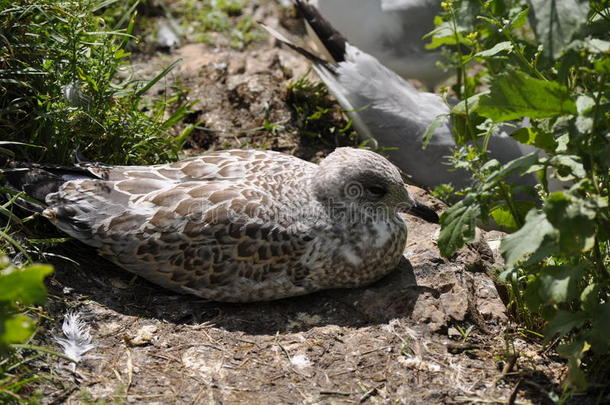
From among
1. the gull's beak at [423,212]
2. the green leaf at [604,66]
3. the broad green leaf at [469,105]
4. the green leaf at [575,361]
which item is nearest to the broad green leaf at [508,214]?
the broad green leaf at [469,105]

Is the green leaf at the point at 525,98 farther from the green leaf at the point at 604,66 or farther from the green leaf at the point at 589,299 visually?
the green leaf at the point at 589,299

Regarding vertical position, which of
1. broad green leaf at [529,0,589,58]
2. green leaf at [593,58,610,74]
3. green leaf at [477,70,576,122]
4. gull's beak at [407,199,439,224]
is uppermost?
broad green leaf at [529,0,589,58]

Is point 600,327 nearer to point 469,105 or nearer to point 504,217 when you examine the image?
point 504,217

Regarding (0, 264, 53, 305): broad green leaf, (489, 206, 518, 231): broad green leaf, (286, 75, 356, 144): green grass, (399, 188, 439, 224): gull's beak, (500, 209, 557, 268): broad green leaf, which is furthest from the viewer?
(286, 75, 356, 144): green grass

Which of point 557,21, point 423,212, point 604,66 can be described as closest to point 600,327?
point 604,66

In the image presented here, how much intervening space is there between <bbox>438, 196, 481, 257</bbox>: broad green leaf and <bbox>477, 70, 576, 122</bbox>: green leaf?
0.40 meters

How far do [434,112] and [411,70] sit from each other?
1159 millimetres

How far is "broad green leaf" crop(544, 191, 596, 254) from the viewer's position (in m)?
2.51

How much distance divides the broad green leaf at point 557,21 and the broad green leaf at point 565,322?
984mm

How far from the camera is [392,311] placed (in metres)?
3.60

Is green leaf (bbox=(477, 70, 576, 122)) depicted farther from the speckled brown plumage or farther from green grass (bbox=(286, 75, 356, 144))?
green grass (bbox=(286, 75, 356, 144))

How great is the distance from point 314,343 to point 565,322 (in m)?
1.12

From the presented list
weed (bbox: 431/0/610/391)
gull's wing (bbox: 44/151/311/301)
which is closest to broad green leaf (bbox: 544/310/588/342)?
weed (bbox: 431/0/610/391)

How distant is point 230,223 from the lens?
11.7ft
